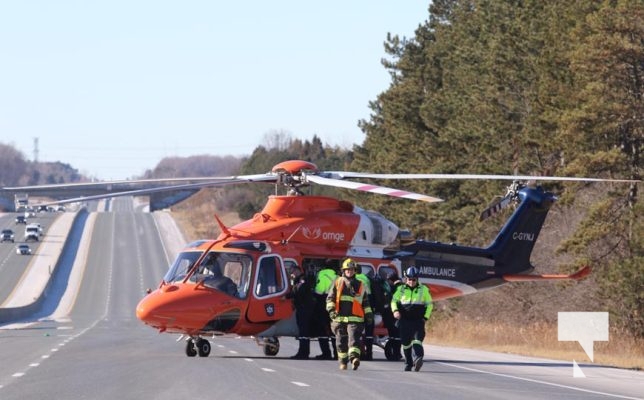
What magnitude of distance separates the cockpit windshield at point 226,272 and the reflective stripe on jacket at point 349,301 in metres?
2.93

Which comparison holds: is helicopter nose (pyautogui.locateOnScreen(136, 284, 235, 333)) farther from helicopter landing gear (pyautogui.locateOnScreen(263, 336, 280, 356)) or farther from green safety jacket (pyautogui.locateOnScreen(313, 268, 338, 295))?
helicopter landing gear (pyautogui.locateOnScreen(263, 336, 280, 356))

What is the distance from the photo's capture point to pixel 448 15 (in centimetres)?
7644

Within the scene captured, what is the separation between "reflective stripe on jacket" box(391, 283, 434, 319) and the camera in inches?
934

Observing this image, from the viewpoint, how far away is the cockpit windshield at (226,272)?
25.7 m

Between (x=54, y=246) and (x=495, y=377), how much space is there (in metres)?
124

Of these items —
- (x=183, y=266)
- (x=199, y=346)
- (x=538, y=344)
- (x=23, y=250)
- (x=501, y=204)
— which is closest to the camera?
(x=183, y=266)

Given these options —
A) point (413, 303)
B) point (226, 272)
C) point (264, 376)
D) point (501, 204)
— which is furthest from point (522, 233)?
point (264, 376)

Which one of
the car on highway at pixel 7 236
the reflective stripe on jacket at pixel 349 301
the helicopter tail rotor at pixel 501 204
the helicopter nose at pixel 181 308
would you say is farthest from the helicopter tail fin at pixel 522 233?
the car on highway at pixel 7 236

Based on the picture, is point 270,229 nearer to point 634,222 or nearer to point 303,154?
point 634,222

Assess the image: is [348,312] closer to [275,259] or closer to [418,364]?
[418,364]

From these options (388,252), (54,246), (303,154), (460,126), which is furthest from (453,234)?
(303,154)

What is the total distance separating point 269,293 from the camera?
2620 cm

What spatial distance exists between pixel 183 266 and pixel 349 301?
414 cm

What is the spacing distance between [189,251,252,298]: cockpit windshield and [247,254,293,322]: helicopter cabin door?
232 millimetres
